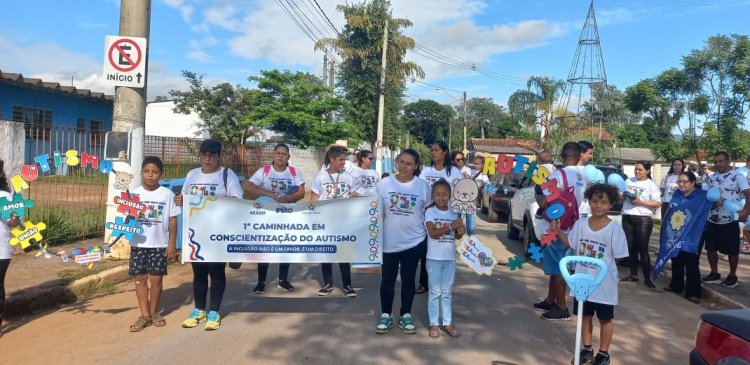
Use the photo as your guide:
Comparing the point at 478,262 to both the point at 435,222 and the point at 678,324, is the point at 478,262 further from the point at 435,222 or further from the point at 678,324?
the point at 678,324

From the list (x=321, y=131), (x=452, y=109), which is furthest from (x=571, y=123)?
(x=452, y=109)

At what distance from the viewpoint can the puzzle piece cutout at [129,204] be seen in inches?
194

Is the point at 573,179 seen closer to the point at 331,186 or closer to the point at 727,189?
the point at 331,186

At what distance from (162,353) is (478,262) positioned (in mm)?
2815

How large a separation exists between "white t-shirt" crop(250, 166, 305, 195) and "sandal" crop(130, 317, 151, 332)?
6.34 feet

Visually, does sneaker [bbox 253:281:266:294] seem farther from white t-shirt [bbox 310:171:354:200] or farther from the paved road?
white t-shirt [bbox 310:171:354:200]

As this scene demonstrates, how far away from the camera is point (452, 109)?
82625 mm

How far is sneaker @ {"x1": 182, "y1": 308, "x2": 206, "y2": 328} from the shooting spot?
17.1 ft

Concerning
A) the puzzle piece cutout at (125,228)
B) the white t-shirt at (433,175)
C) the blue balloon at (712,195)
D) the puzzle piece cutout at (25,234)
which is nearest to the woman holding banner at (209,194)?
the puzzle piece cutout at (125,228)

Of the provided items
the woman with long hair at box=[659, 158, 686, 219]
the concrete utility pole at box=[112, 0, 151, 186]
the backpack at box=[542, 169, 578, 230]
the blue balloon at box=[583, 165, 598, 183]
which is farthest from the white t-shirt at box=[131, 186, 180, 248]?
the woman with long hair at box=[659, 158, 686, 219]

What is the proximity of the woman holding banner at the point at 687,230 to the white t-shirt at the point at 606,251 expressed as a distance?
304cm

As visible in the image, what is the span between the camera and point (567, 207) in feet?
17.1

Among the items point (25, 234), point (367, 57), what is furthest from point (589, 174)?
point (367, 57)

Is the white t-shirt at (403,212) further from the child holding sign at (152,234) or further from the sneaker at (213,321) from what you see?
the child holding sign at (152,234)
